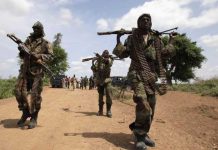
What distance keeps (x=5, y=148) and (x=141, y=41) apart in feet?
10.7

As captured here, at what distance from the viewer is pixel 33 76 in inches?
371

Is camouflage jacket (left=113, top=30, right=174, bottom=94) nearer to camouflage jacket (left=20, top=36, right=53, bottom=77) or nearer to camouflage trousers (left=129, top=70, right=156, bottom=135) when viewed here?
camouflage trousers (left=129, top=70, right=156, bottom=135)

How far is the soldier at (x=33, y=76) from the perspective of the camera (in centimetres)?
934

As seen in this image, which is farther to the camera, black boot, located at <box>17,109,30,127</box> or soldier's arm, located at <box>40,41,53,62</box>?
black boot, located at <box>17,109,30,127</box>

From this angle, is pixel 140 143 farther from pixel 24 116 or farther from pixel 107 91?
pixel 107 91

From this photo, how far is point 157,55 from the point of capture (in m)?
7.83

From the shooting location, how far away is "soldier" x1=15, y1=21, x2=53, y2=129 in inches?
368

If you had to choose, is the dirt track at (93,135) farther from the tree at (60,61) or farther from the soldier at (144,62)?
the tree at (60,61)

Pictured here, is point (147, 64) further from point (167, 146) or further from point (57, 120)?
point (57, 120)

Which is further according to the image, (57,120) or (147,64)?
(57,120)

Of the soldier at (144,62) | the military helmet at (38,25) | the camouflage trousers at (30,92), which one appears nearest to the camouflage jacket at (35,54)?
the camouflage trousers at (30,92)

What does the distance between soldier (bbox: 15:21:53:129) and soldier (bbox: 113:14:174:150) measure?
2318 millimetres

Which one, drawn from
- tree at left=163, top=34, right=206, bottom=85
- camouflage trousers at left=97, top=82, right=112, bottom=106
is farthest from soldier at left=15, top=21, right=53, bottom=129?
tree at left=163, top=34, right=206, bottom=85

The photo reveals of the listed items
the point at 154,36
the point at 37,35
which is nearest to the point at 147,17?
the point at 154,36
